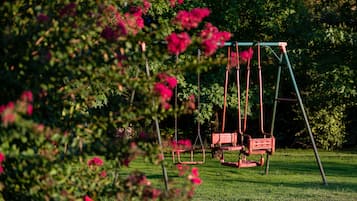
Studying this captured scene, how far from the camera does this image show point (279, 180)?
46.2 ft

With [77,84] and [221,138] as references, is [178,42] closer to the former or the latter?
[77,84]

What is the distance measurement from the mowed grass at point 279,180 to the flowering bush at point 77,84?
3119 millimetres

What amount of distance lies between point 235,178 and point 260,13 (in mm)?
9565

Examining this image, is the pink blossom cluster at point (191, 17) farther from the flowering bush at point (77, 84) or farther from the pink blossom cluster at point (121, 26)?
the pink blossom cluster at point (121, 26)

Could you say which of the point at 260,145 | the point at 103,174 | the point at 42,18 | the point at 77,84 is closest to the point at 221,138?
the point at 260,145

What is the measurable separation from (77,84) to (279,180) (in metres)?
9.06

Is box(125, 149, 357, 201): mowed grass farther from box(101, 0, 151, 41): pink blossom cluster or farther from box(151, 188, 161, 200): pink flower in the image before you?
box(151, 188, 161, 200): pink flower

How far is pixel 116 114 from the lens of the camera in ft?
17.9

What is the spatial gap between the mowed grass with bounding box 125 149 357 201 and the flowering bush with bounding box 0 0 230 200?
3119 millimetres

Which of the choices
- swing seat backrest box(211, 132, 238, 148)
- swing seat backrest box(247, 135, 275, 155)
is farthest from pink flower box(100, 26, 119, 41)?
swing seat backrest box(211, 132, 238, 148)

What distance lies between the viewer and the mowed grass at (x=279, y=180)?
11.4 metres

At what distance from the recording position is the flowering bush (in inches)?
200

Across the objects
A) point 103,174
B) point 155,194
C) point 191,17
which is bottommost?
point 155,194

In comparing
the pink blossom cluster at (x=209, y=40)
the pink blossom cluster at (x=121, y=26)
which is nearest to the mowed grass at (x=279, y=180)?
the pink blossom cluster at (x=121, y=26)
